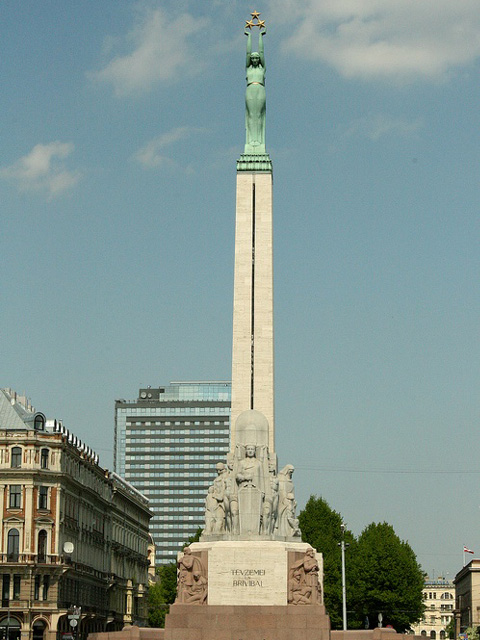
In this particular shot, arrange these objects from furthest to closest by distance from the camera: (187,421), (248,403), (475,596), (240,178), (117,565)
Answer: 1. (187,421)
2. (475,596)
3. (117,565)
4. (240,178)
5. (248,403)

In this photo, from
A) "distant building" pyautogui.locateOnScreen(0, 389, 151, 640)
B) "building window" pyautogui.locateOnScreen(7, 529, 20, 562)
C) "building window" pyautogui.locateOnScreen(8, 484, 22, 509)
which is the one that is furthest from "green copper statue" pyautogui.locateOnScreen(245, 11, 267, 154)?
"building window" pyautogui.locateOnScreen(7, 529, 20, 562)

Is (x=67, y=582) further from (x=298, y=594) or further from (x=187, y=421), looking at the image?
(x=187, y=421)

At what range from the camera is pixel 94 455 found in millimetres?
101500

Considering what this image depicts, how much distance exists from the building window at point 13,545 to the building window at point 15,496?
2.01 m

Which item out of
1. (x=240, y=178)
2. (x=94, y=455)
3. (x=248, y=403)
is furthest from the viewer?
(x=94, y=455)

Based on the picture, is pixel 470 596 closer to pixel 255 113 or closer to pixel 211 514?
pixel 255 113

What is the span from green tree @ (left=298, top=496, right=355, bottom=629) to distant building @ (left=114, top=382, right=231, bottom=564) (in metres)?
107

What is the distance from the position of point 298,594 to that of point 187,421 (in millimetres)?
153054

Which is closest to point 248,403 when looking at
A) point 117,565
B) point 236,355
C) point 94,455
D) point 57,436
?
point 236,355

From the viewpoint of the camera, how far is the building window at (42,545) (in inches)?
3120

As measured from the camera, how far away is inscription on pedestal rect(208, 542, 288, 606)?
141 ft

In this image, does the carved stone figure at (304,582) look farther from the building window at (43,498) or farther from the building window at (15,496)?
the building window at (15,496)

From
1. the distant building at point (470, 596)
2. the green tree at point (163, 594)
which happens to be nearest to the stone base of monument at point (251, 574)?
the green tree at point (163, 594)

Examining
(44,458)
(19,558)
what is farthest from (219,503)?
(44,458)
